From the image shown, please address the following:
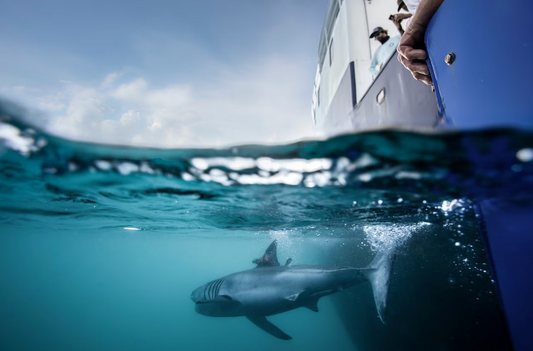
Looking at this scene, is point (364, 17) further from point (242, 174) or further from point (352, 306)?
point (352, 306)

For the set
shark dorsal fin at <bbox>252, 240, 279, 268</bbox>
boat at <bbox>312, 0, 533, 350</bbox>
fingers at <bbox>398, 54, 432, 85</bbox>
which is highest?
fingers at <bbox>398, 54, 432, 85</bbox>

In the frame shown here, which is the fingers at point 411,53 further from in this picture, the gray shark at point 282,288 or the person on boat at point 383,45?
the gray shark at point 282,288

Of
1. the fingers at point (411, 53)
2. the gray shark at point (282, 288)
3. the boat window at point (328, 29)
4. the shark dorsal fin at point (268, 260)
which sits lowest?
the gray shark at point (282, 288)

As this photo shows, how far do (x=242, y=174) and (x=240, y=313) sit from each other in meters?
6.43

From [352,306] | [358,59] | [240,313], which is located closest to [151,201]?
[240,313]

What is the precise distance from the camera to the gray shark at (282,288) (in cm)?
641

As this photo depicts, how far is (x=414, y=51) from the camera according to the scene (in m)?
3.32

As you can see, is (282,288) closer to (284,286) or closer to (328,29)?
(284,286)

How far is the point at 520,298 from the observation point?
234 cm

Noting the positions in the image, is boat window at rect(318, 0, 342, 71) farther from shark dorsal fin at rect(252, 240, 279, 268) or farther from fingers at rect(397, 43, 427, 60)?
shark dorsal fin at rect(252, 240, 279, 268)

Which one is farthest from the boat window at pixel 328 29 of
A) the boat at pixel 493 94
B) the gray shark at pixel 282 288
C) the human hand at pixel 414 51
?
the gray shark at pixel 282 288

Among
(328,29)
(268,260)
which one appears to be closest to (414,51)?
(268,260)

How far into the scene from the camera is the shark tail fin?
586cm

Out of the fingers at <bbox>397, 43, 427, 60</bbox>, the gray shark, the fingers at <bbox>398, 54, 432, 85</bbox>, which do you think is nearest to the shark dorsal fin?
the gray shark
